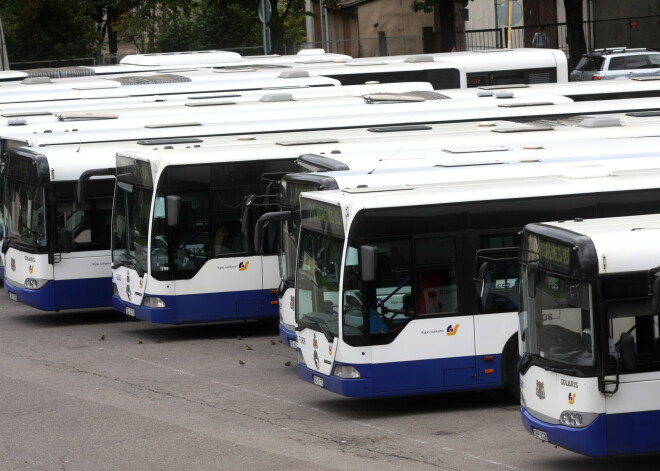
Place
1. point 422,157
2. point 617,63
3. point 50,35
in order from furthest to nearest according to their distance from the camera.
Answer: point 50,35
point 617,63
point 422,157

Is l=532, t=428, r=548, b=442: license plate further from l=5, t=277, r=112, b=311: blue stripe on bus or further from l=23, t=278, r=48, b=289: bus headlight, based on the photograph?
l=23, t=278, r=48, b=289: bus headlight

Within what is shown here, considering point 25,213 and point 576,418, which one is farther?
point 25,213

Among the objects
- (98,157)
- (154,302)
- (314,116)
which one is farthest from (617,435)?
(314,116)

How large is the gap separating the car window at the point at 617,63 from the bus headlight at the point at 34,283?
23960 mm

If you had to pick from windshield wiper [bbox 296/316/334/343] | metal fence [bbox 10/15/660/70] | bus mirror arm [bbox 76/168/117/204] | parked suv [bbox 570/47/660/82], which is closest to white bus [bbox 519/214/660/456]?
windshield wiper [bbox 296/316/334/343]

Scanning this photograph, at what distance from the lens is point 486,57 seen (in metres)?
32.5

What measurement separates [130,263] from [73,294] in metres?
1.57

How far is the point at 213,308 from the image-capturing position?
1884cm

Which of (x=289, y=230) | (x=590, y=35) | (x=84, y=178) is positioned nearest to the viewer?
(x=289, y=230)

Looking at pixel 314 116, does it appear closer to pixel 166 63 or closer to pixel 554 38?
pixel 166 63

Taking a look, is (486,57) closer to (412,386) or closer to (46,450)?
(412,386)

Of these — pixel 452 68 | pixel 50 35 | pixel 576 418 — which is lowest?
pixel 576 418

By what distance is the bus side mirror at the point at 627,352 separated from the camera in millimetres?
10758

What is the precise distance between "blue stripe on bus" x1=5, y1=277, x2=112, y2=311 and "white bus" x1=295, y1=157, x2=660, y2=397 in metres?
6.45
